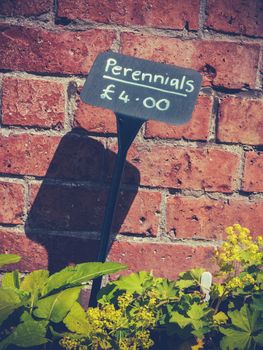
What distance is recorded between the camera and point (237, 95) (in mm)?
976

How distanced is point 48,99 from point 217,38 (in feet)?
1.22

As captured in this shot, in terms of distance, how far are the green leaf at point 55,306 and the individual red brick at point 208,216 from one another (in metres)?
0.31

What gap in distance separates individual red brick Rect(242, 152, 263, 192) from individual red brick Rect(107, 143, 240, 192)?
2 centimetres

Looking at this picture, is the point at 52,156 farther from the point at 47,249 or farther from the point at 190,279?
the point at 190,279

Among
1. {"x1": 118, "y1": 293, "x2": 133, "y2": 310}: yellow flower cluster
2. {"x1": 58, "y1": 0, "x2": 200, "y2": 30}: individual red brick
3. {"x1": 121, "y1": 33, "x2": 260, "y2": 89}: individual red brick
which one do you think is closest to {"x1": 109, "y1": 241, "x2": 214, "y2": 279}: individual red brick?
{"x1": 118, "y1": 293, "x2": 133, "y2": 310}: yellow flower cluster

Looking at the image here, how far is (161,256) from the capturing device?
1028mm

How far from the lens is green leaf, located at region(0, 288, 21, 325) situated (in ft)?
2.45

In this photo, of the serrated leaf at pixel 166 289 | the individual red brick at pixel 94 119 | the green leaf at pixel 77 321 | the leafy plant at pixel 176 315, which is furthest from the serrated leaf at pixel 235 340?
the individual red brick at pixel 94 119

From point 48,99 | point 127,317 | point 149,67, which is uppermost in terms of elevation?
point 149,67

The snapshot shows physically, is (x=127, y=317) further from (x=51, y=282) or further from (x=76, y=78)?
(x=76, y=78)

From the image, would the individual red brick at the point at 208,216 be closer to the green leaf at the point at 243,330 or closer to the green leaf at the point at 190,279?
the green leaf at the point at 190,279

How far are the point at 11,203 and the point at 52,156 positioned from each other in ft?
0.45

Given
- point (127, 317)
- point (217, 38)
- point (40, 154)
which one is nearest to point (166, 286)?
point (127, 317)

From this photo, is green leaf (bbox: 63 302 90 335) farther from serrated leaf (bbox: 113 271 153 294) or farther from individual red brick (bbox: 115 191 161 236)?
individual red brick (bbox: 115 191 161 236)
